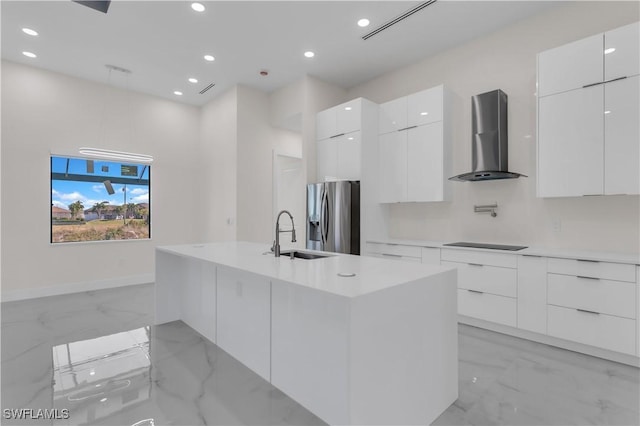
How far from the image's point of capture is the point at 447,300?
184 centimetres

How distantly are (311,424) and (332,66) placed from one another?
4191 millimetres

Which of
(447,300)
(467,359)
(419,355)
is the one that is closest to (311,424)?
(419,355)

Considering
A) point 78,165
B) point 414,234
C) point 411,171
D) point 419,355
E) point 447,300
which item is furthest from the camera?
point 78,165

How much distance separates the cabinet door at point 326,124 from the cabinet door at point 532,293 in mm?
2822

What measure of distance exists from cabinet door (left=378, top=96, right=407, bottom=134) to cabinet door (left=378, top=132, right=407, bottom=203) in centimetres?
9

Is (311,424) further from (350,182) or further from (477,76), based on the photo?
(477,76)

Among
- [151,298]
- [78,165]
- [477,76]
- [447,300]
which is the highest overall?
[477,76]

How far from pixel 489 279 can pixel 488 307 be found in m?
0.27

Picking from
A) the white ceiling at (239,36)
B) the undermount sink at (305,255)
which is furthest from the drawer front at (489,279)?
the white ceiling at (239,36)

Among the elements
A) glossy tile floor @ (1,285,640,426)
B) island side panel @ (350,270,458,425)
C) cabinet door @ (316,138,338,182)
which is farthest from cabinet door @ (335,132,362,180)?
island side panel @ (350,270,458,425)

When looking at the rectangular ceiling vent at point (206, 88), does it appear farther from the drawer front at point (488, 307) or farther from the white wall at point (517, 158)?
the drawer front at point (488, 307)

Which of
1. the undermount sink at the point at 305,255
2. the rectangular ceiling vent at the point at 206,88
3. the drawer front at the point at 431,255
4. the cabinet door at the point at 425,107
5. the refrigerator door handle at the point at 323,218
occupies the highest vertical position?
the rectangular ceiling vent at the point at 206,88

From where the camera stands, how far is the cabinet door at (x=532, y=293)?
9.02ft

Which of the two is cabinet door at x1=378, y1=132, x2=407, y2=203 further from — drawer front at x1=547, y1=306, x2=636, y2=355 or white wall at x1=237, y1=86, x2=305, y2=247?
drawer front at x1=547, y1=306, x2=636, y2=355
